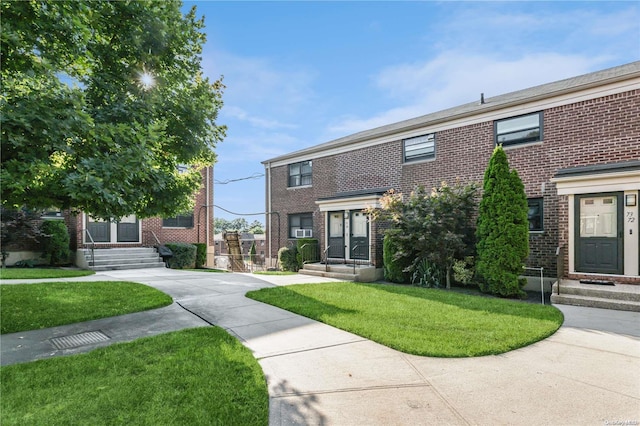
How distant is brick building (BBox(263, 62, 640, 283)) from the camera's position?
27.2 ft

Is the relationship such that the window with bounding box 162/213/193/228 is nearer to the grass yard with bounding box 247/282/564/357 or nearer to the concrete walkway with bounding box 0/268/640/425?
the grass yard with bounding box 247/282/564/357

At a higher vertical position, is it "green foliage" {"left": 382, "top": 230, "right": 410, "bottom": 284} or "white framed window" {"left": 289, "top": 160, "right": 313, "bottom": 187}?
"white framed window" {"left": 289, "top": 160, "right": 313, "bottom": 187}

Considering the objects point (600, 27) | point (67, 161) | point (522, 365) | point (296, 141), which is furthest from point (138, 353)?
point (296, 141)

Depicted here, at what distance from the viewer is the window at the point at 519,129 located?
9.98 m

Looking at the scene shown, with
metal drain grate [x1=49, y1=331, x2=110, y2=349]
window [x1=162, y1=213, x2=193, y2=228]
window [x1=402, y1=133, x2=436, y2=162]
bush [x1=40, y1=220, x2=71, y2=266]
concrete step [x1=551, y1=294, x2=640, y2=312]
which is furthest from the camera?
window [x1=162, y1=213, x2=193, y2=228]

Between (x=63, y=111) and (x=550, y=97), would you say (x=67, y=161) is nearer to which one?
(x=63, y=111)

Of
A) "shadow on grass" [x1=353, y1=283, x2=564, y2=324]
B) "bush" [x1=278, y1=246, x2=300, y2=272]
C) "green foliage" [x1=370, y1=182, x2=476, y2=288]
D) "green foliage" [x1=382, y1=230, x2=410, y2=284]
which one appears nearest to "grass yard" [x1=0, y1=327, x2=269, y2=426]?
"shadow on grass" [x1=353, y1=283, x2=564, y2=324]

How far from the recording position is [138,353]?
3.97 m

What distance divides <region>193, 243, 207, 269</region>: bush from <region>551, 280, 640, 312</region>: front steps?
14851mm

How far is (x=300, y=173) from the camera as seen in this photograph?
16.7m

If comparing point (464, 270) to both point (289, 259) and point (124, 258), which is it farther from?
point (124, 258)

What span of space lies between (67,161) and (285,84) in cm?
837

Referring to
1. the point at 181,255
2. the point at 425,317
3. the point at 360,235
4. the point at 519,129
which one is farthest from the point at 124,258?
the point at 519,129

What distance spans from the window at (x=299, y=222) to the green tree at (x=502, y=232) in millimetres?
8397
